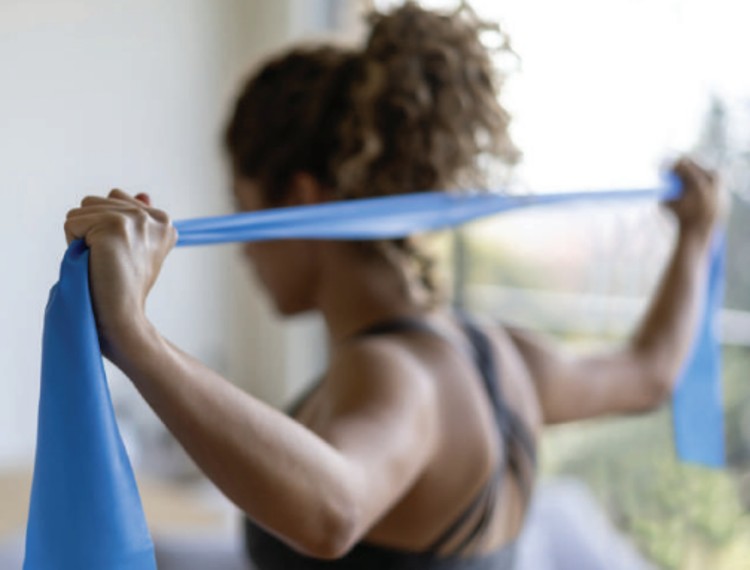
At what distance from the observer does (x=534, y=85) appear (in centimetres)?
212

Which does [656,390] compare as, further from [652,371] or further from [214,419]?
[214,419]

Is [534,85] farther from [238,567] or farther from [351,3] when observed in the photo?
[238,567]

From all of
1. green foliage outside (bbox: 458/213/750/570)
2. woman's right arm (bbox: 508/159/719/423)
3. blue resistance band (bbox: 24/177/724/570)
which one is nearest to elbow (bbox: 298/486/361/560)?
blue resistance band (bbox: 24/177/724/570)

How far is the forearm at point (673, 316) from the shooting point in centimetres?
127

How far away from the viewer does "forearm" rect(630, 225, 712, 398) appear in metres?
1.27

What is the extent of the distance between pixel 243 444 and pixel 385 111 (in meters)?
0.52

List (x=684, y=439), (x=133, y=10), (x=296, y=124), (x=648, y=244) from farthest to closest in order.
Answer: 1. (x=133, y=10)
2. (x=648, y=244)
3. (x=684, y=439)
4. (x=296, y=124)

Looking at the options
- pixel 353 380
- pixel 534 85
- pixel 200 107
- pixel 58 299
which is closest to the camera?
pixel 58 299

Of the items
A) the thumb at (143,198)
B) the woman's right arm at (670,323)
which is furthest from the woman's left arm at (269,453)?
the woman's right arm at (670,323)

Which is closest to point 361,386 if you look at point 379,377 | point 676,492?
point 379,377

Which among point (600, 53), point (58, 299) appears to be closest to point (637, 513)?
point (600, 53)

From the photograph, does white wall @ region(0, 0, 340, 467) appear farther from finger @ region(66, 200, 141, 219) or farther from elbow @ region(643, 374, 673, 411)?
finger @ region(66, 200, 141, 219)

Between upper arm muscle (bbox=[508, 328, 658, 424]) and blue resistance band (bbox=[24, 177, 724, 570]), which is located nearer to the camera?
blue resistance band (bbox=[24, 177, 724, 570])

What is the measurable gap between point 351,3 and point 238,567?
1989 millimetres
